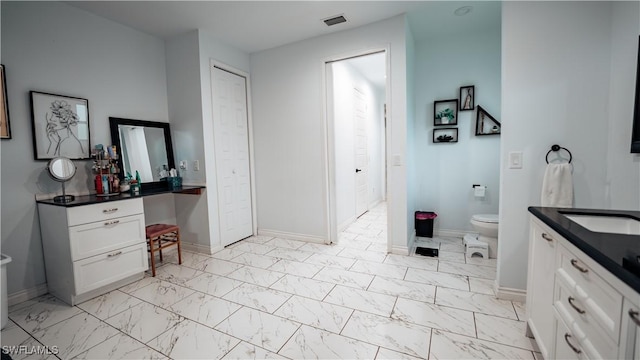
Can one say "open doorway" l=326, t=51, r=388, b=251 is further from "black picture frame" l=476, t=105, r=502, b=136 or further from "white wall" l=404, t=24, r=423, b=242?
"black picture frame" l=476, t=105, r=502, b=136

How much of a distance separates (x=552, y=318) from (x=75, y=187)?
12.5ft

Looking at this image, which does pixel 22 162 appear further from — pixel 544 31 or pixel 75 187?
pixel 544 31

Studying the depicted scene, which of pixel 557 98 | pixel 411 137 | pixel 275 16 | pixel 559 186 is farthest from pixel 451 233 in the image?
pixel 275 16

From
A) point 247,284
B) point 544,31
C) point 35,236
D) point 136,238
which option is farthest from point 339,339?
point 35,236

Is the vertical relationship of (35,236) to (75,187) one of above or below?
below

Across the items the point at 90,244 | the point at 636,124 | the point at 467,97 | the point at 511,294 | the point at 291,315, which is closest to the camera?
the point at 636,124

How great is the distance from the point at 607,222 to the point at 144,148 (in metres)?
4.07

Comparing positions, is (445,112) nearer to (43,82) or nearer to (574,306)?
(574,306)

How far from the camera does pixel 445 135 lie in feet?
11.9

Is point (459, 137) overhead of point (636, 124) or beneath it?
overhead

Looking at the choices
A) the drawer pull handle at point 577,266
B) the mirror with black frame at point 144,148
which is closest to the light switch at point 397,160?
the drawer pull handle at point 577,266

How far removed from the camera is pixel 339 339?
1715 mm

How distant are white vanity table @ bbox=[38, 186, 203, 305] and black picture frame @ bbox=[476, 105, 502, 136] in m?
4.00

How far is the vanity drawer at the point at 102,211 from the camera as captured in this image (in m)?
2.12
